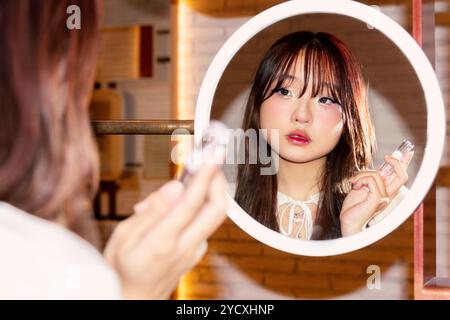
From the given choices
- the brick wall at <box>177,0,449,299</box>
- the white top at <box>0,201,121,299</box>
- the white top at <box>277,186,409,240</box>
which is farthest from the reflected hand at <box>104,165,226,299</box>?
the brick wall at <box>177,0,449,299</box>

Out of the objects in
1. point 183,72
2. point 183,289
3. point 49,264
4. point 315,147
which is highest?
point 183,72

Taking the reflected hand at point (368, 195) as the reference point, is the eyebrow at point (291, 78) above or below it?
above

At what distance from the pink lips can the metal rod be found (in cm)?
13

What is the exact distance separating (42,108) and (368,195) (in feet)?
1.42

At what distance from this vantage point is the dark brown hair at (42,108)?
0.66 metres

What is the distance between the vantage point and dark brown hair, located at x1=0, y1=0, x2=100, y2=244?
2.18 feet

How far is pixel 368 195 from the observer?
0.71 metres

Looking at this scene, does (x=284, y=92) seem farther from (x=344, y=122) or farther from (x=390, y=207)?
(x=390, y=207)

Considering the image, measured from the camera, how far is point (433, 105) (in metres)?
0.65

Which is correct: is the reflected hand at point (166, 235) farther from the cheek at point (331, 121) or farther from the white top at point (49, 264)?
the cheek at point (331, 121)

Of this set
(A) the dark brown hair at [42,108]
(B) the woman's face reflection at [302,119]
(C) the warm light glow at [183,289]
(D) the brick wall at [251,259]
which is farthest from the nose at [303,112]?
(C) the warm light glow at [183,289]

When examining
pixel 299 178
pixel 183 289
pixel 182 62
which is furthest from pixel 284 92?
pixel 183 289

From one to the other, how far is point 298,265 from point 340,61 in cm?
76
